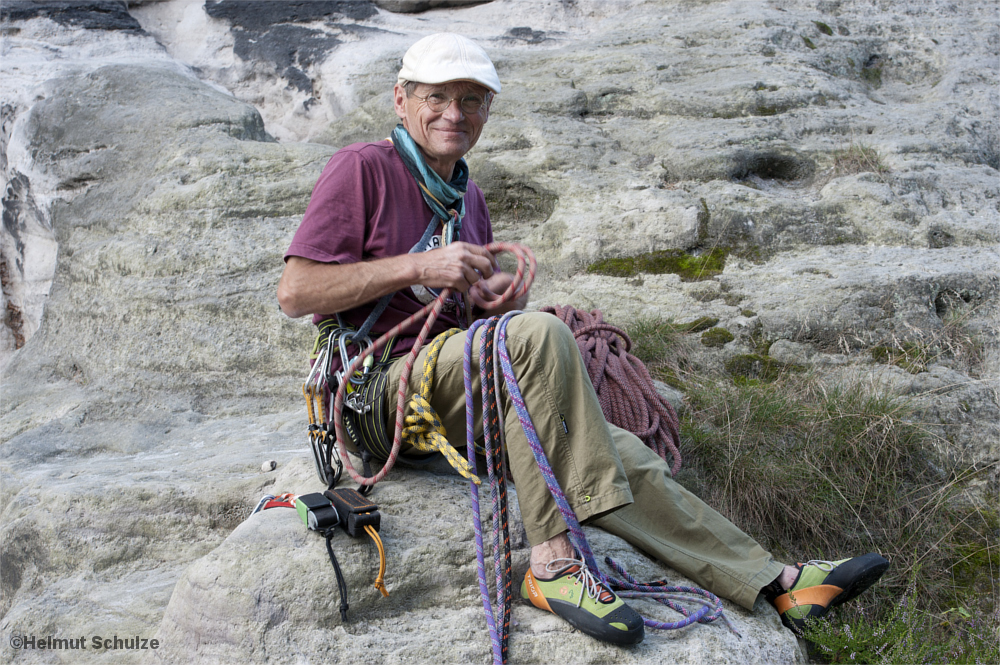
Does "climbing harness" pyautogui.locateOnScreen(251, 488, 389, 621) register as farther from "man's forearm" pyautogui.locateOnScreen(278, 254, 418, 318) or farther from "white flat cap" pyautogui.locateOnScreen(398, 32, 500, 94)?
"white flat cap" pyautogui.locateOnScreen(398, 32, 500, 94)

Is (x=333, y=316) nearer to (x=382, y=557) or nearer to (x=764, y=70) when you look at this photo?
(x=382, y=557)

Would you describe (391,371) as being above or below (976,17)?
below

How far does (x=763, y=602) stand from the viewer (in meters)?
2.58

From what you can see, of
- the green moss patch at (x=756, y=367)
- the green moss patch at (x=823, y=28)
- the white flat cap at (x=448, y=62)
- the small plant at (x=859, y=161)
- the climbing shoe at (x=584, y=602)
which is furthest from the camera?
the green moss patch at (x=823, y=28)

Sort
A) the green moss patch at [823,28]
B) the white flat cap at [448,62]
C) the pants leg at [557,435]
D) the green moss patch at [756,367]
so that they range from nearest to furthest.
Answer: the pants leg at [557,435] < the white flat cap at [448,62] < the green moss patch at [756,367] < the green moss patch at [823,28]

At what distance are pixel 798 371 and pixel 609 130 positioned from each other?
2.73 meters

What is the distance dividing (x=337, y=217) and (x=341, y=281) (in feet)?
0.80

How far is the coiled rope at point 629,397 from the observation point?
324 centimetres

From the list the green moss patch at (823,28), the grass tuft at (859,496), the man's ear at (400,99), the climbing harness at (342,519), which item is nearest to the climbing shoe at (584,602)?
the climbing harness at (342,519)

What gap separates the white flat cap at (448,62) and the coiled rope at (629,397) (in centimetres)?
112

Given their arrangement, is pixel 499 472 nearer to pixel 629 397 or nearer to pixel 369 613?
pixel 369 613

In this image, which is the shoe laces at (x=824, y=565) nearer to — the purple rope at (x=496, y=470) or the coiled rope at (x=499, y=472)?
the coiled rope at (x=499, y=472)

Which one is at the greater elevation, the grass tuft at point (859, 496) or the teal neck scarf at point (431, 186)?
the teal neck scarf at point (431, 186)

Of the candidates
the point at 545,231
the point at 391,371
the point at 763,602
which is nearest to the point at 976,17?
the point at 545,231
